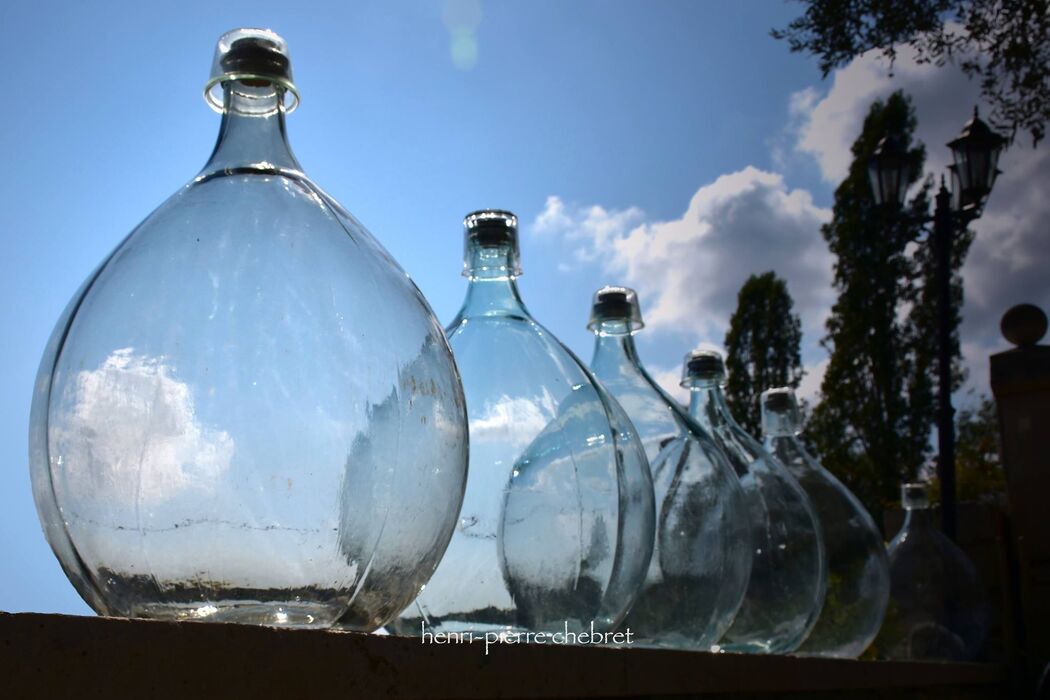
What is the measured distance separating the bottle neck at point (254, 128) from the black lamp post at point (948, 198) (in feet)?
13.5

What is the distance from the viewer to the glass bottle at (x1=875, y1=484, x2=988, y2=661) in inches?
128

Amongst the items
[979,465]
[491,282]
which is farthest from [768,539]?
[979,465]

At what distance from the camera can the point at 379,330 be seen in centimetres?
86

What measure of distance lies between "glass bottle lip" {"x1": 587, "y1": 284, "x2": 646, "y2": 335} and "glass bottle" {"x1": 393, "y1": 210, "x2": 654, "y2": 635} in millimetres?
405

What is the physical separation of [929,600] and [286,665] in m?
2.96

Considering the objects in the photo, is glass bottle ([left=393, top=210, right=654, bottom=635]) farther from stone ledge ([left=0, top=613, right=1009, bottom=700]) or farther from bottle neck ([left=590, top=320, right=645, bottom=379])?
bottle neck ([left=590, top=320, right=645, bottom=379])

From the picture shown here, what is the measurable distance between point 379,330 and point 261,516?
0.17 metres

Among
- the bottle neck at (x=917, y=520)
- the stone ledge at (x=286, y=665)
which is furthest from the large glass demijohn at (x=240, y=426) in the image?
the bottle neck at (x=917, y=520)

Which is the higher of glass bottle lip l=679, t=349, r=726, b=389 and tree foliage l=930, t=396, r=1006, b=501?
tree foliage l=930, t=396, r=1006, b=501

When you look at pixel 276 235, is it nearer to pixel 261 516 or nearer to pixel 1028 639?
pixel 261 516

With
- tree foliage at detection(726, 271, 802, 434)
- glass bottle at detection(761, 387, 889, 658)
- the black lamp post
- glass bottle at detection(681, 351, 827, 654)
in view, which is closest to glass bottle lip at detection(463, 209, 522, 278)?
glass bottle at detection(681, 351, 827, 654)

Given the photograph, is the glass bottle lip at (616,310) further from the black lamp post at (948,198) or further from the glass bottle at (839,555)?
the black lamp post at (948,198)

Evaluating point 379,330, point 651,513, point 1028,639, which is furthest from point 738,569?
point 1028,639

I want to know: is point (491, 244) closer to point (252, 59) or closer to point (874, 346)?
point (252, 59)
